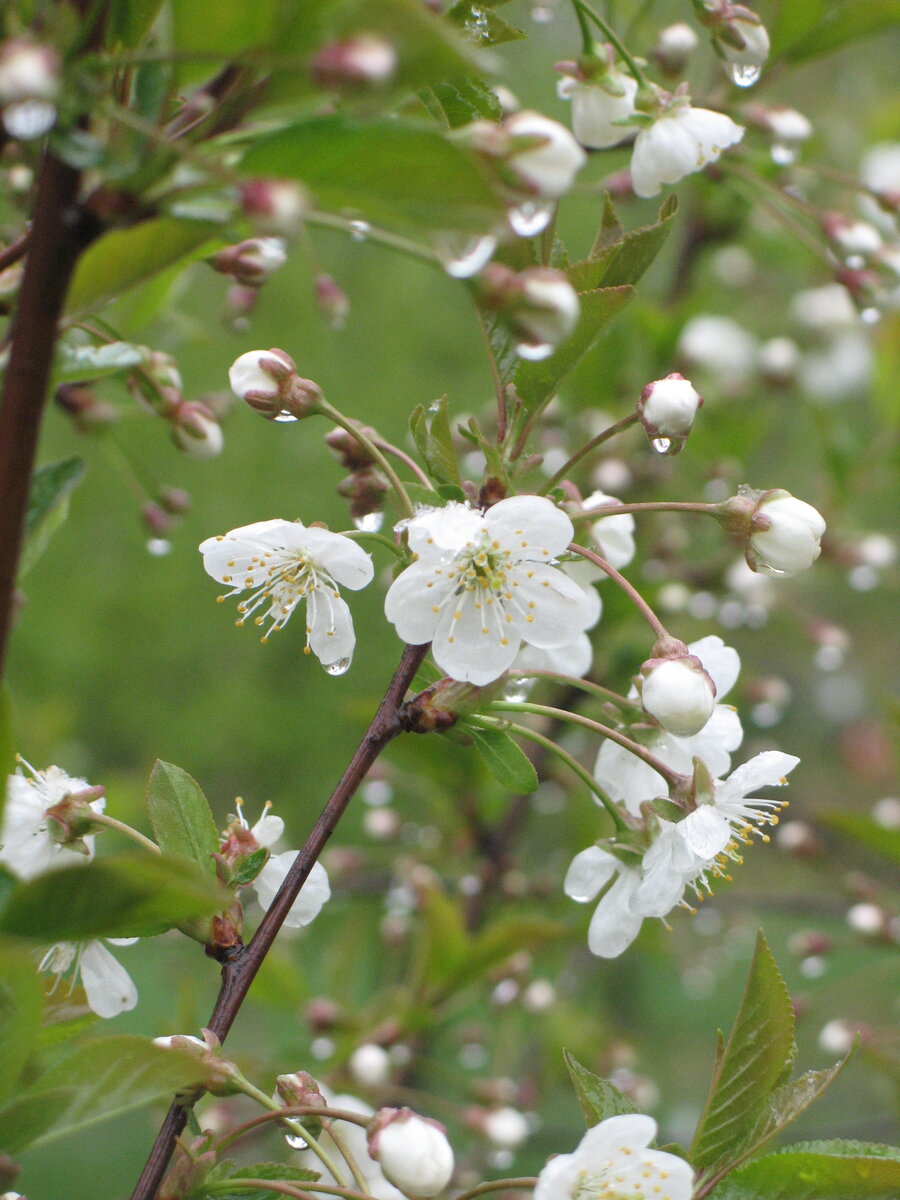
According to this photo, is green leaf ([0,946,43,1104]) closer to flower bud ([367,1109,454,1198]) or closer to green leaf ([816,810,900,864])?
flower bud ([367,1109,454,1198])

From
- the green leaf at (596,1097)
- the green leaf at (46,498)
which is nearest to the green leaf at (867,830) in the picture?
the green leaf at (596,1097)

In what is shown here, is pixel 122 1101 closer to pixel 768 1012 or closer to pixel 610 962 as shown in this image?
pixel 768 1012

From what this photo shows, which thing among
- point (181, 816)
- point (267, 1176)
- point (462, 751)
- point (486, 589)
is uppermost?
point (486, 589)

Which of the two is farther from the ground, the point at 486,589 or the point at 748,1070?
the point at 486,589

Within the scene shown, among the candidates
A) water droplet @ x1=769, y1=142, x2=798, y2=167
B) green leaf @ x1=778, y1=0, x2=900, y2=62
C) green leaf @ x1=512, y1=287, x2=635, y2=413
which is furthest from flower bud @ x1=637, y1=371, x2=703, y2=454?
green leaf @ x1=778, y1=0, x2=900, y2=62

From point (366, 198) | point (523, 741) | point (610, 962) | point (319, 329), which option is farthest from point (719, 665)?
point (319, 329)

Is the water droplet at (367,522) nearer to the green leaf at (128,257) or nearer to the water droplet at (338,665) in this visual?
the water droplet at (338,665)

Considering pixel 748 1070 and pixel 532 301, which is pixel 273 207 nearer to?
pixel 532 301

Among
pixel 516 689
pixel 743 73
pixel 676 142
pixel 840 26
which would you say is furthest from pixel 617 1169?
pixel 840 26
